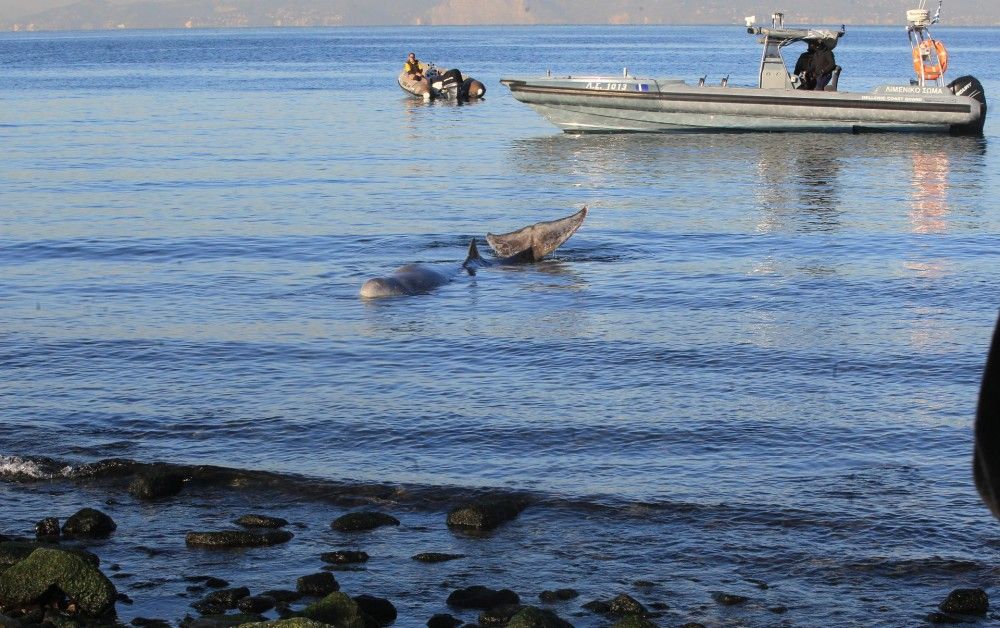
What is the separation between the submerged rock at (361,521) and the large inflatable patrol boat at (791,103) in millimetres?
25003

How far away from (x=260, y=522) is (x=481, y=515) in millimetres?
1221

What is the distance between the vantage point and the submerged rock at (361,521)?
7.12 meters

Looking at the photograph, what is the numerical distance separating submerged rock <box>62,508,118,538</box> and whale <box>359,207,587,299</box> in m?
7.05

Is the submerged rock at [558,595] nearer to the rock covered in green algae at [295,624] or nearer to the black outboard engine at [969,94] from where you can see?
the rock covered in green algae at [295,624]

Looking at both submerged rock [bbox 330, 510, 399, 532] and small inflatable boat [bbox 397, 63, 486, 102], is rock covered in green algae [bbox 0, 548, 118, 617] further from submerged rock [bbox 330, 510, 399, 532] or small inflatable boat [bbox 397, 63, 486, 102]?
small inflatable boat [bbox 397, 63, 486, 102]

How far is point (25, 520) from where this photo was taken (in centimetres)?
720

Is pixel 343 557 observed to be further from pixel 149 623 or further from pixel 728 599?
pixel 728 599

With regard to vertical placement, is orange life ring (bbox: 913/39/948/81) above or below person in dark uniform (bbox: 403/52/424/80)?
above

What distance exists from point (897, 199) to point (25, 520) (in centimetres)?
1778

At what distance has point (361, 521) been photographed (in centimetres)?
716

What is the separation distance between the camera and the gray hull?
30.8 metres

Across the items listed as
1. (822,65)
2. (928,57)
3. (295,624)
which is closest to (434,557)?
(295,624)

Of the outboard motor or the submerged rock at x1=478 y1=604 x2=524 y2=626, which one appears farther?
the outboard motor

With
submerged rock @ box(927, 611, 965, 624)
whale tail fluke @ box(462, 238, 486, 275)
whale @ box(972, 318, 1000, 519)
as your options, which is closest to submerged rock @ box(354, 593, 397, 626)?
submerged rock @ box(927, 611, 965, 624)
